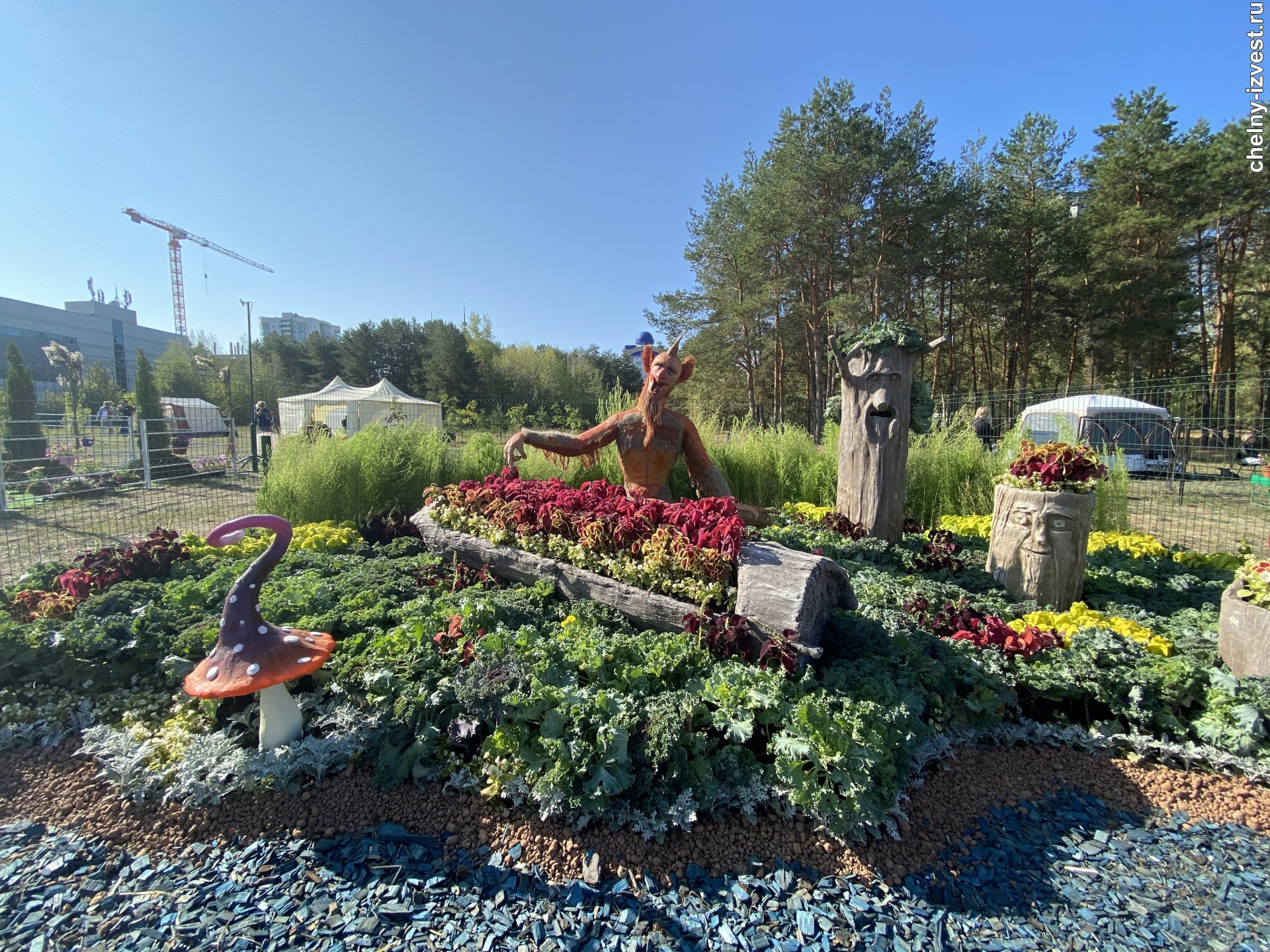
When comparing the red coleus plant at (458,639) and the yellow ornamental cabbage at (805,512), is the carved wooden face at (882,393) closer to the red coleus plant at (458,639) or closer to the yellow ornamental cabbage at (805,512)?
the yellow ornamental cabbage at (805,512)

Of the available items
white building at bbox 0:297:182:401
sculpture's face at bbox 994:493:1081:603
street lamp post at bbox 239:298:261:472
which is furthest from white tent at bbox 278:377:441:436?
white building at bbox 0:297:182:401

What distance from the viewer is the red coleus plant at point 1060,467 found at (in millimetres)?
3385

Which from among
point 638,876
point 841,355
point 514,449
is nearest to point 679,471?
point 841,355

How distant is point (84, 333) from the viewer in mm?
49438

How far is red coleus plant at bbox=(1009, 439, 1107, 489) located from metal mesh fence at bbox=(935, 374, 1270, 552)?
1.86 meters

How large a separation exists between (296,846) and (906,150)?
763 inches

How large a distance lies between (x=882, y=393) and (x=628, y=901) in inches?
155

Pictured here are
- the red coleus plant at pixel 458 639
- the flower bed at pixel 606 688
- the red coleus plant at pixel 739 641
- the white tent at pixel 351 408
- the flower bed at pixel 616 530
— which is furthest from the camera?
the white tent at pixel 351 408

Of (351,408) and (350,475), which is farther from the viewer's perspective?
(351,408)

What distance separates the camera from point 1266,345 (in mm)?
18156

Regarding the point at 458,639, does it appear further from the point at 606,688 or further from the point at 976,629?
the point at 976,629

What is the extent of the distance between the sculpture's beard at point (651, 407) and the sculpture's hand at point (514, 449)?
81cm

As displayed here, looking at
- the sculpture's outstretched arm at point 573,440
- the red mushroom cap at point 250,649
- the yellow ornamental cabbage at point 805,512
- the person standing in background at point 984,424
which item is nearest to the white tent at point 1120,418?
the person standing in background at point 984,424

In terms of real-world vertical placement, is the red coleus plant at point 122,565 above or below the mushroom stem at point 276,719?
above
